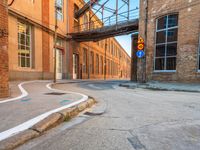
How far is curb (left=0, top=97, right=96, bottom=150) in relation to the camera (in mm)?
2188

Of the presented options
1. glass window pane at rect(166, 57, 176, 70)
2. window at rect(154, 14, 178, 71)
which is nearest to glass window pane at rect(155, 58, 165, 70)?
window at rect(154, 14, 178, 71)

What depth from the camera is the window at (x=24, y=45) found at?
12783 mm

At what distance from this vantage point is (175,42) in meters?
11.6

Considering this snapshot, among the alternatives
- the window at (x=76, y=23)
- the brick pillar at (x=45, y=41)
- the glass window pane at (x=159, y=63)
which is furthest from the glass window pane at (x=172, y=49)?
the window at (x=76, y=23)

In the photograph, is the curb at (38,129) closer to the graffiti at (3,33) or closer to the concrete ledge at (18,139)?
the concrete ledge at (18,139)

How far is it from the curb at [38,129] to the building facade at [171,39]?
32.1 feet

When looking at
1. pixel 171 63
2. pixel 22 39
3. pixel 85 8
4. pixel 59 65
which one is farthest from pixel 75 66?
pixel 171 63

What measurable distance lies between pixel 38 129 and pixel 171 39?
39.6 ft

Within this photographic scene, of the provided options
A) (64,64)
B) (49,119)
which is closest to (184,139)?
(49,119)

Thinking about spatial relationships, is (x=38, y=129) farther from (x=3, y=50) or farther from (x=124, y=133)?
(x=3, y=50)

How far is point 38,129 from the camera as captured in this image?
2.71m

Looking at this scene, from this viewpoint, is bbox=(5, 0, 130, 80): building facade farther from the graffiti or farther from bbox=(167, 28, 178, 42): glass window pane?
bbox=(167, 28, 178, 42): glass window pane

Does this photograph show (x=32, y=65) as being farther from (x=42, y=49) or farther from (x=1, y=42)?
(x=1, y=42)

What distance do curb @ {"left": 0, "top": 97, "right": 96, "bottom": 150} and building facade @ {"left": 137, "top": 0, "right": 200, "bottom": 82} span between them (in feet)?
32.1
